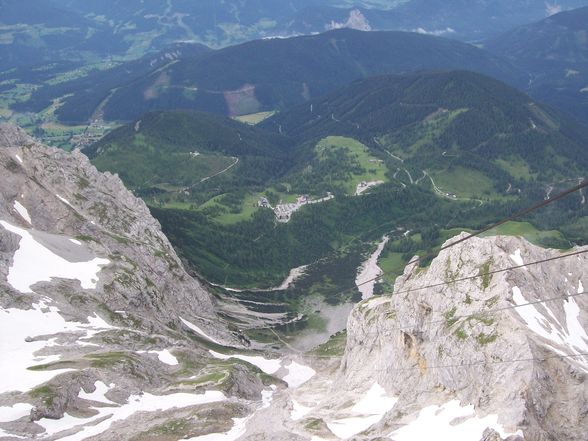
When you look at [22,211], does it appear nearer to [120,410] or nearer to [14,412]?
[120,410]

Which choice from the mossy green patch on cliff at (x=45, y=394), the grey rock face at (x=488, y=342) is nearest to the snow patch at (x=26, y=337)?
the mossy green patch on cliff at (x=45, y=394)

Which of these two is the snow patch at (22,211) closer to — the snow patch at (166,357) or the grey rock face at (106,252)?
the grey rock face at (106,252)

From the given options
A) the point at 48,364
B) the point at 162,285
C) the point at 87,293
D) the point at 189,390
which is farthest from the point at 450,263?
the point at 162,285

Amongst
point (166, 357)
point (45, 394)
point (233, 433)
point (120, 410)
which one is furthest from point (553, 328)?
point (166, 357)

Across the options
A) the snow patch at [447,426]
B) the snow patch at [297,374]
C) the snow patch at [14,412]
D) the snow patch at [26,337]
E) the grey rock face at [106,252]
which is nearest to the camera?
the snow patch at [447,426]

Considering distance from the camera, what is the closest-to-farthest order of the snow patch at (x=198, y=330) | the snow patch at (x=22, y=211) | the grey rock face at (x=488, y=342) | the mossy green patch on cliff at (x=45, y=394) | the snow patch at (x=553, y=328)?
1. the grey rock face at (x=488, y=342)
2. the snow patch at (x=553, y=328)
3. the mossy green patch on cliff at (x=45, y=394)
4. the snow patch at (x=198, y=330)
5. the snow patch at (x=22, y=211)

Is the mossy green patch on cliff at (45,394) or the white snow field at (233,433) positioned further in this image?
the mossy green patch on cliff at (45,394)

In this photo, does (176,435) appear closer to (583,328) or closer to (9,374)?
(9,374)
